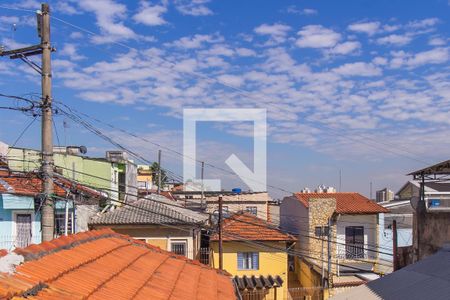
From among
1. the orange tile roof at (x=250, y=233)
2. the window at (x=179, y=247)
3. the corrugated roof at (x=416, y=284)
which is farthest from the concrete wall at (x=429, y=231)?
the window at (x=179, y=247)

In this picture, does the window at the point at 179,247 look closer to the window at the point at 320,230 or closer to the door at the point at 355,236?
the window at the point at 320,230

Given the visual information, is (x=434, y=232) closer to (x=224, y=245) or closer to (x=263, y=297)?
(x=263, y=297)

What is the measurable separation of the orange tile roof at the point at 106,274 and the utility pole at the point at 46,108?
147 inches

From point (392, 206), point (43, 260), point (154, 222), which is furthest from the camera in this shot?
point (392, 206)

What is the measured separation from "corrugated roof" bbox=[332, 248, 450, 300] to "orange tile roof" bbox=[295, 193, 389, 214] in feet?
69.9

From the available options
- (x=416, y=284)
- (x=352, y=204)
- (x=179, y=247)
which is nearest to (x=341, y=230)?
(x=352, y=204)

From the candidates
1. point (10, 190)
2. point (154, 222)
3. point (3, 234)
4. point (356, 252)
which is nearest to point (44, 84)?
point (10, 190)

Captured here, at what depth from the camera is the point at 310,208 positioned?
29734 mm

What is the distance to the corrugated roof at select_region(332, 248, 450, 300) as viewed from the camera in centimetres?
720

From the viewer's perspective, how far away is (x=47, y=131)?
1223 cm

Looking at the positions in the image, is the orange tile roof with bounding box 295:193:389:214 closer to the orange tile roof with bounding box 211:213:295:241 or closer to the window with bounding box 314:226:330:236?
the window with bounding box 314:226:330:236

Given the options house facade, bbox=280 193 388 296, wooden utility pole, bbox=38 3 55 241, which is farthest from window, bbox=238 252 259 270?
wooden utility pole, bbox=38 3 55 241

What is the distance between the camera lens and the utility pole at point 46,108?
475 inches

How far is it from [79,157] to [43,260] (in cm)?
2388
